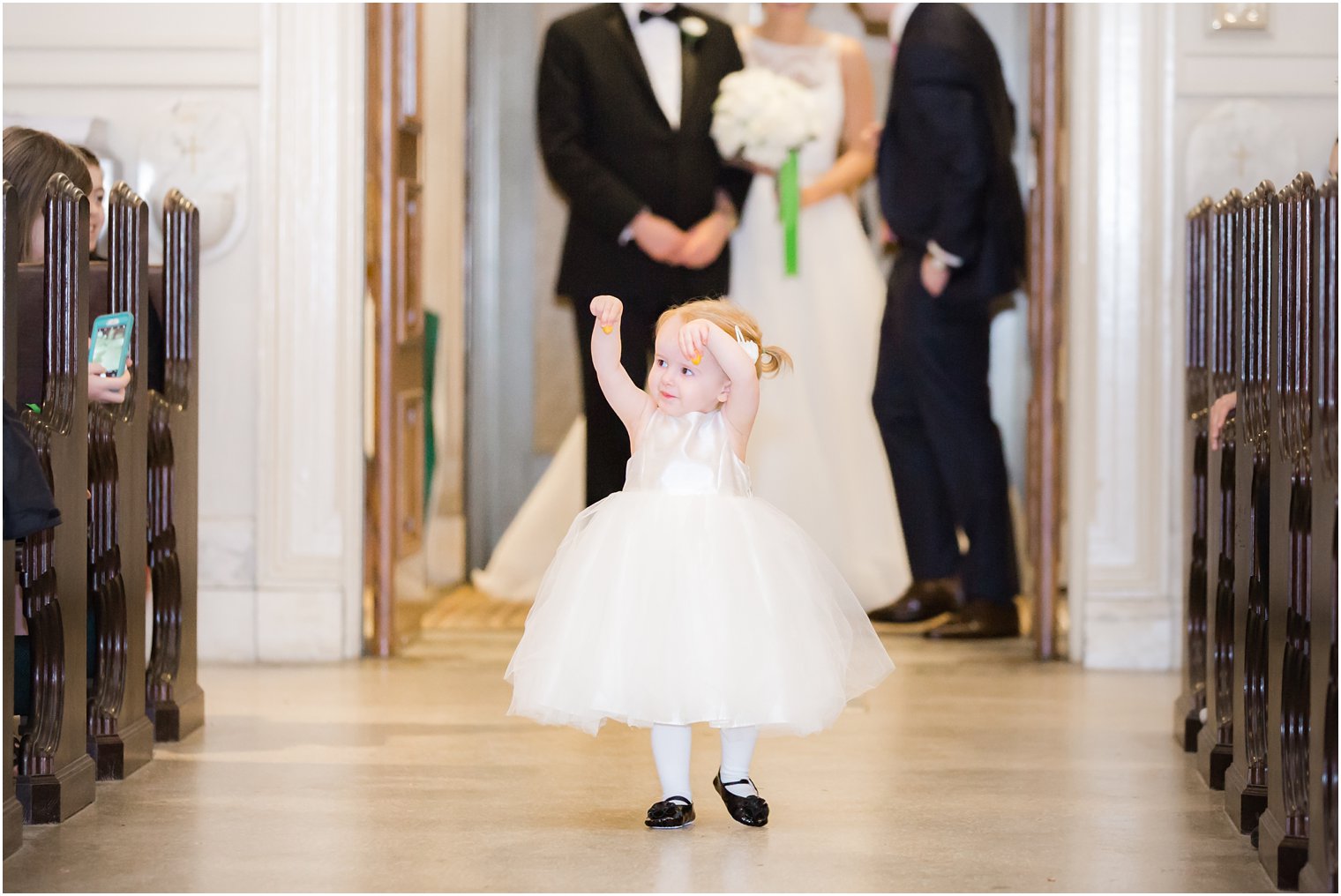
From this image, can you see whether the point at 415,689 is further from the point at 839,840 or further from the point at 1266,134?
the point at 1266,134

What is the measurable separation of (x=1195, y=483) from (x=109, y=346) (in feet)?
8.87

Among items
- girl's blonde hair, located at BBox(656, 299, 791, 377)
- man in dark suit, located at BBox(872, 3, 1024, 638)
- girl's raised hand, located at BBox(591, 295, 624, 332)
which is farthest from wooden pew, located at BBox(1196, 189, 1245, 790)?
man in dark suit, located at BBox(872, 3, 1024, 638)

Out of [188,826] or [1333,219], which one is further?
[188,826]

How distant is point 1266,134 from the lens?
17.6ft

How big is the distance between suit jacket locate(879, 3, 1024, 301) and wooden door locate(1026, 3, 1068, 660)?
574mm

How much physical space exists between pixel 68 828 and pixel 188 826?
0.23 m

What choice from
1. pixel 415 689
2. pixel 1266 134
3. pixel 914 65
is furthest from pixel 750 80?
pixel 415 689

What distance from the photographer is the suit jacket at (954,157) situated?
6.30 m

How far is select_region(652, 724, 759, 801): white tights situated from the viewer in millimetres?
3299

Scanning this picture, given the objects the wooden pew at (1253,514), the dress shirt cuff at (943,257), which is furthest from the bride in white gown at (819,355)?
the wooden pew at (1253,514)

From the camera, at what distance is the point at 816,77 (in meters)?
6.86

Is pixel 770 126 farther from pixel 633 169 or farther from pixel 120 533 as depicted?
pixel 120 533

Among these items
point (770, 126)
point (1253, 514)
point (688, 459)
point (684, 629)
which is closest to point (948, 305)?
point (770, 126)

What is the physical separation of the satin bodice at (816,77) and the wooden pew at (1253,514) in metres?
3.35
